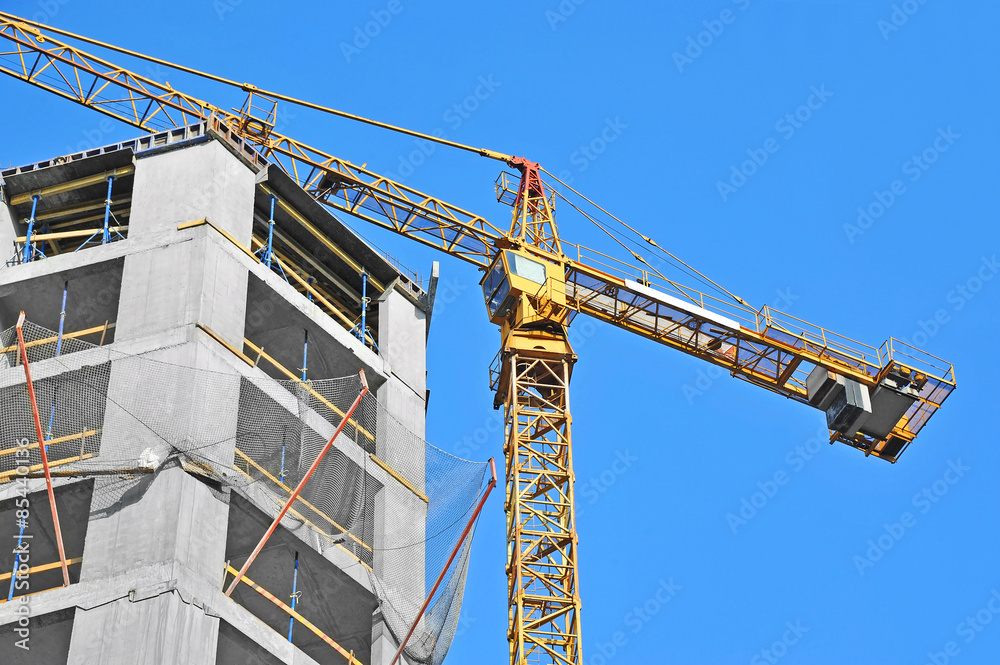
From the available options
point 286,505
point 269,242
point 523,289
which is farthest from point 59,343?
point 523,289

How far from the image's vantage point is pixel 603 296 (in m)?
60.2

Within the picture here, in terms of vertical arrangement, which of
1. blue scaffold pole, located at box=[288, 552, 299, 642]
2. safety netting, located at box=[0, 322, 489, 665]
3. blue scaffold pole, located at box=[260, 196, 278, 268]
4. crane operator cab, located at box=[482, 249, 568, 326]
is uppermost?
crane operator cab, located at box=[482, 249, 568, 326]

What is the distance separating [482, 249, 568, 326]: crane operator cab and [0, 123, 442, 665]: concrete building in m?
9.70

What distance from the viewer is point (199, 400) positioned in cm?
3631

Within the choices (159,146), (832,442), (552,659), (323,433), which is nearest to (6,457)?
(323,433)

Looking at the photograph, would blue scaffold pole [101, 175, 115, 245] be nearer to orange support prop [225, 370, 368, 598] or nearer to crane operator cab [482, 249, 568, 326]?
orange support prop [225, 370, 368, 598]

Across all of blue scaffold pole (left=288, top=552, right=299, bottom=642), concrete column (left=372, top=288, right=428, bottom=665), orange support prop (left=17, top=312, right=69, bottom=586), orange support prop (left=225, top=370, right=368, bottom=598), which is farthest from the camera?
concrete column (left=372, top=288, right=428, bottom=665)

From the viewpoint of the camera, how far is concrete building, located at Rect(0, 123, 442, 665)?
34125 millimetres

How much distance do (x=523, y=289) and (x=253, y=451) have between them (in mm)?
22056

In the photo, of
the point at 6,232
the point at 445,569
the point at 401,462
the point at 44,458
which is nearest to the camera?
the point at 44,458

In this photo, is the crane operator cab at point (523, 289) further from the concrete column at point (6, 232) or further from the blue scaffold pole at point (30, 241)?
the concrete column at point (6, 232)

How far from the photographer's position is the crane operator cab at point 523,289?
5747 cm

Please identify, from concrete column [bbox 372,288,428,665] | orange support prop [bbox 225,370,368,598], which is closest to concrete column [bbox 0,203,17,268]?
concrete column [bbox 372,288,428,665]

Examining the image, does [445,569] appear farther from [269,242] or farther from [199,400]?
[269,242]
